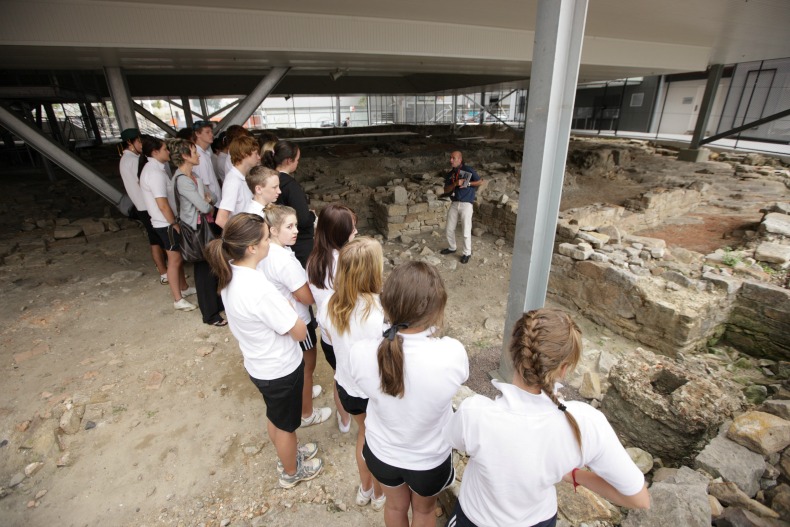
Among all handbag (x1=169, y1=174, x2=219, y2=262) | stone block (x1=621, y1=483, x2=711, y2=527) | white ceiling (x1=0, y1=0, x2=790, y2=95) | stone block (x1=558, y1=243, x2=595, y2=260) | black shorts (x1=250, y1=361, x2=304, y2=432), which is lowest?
stone block (x1=621, y1=483, x2=711, y2=527)

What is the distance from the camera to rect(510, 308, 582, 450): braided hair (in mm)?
1092

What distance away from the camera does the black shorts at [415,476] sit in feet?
4.97

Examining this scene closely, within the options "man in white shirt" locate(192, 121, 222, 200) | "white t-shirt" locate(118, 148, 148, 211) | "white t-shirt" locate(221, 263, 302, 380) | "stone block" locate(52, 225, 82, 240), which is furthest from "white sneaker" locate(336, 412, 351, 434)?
"stone block" locate(52, 225, 82, 240)

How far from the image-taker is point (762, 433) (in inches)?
86.6

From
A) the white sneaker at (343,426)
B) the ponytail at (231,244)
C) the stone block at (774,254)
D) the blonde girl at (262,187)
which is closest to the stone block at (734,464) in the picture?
the white sneaker at (343,426)

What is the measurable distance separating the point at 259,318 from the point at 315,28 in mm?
4620

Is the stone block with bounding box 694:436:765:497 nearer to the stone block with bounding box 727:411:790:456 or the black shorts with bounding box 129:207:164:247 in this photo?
the stone block with bounding box 727:411:790:456

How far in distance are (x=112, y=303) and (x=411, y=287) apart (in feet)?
15.1

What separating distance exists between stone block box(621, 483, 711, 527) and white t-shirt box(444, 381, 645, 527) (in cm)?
77

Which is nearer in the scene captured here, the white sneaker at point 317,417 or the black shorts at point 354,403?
the black shorts at point 354,403

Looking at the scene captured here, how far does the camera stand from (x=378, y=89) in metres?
16.7

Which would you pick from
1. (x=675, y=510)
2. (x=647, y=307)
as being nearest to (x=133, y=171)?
(x=675, y=510)

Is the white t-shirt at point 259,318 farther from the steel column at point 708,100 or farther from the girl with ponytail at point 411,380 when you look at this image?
the steel column at point 708,100

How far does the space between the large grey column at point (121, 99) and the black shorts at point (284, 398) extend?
4.60 metres
